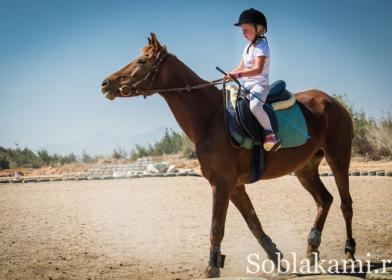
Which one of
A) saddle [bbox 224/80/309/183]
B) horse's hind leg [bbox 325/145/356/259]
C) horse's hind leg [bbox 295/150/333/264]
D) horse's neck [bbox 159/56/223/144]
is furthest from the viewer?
horse's hind leg [bbox 325/145/356/259]

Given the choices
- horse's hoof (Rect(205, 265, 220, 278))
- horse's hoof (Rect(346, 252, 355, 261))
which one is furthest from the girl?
horse's hoof (Rect(346, 252, 355, 261))

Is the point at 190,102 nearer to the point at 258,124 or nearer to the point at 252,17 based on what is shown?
the point at 258,124

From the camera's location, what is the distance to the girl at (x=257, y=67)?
670cm

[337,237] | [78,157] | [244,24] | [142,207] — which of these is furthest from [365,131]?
[78,157]

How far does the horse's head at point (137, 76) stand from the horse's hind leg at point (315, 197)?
9.27 feet

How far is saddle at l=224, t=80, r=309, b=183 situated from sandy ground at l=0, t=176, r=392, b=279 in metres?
1.63

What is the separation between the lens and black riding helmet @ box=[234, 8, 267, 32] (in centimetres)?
685

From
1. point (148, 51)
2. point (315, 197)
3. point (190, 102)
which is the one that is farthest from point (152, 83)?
point (315, 197)

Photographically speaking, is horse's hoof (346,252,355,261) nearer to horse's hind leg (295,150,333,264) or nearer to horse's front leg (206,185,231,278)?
horse's hind leg (295,150,333,264)

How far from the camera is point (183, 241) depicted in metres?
8.69

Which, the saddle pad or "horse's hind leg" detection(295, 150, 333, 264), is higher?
the saddle pad

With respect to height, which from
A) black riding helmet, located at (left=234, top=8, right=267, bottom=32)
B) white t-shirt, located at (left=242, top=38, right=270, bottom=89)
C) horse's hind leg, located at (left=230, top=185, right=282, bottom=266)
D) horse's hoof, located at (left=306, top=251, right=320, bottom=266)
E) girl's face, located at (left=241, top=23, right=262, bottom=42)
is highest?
black riding helmet, located at (left=234, top=8, right=267, bottom=32)

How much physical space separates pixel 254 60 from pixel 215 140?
1.15 metres

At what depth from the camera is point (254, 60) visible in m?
6.85
